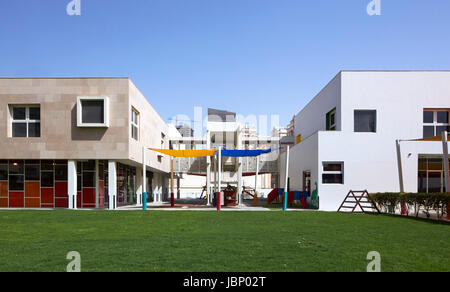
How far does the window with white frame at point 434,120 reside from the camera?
1830 centimetres

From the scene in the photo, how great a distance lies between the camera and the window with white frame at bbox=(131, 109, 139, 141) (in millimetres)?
18953

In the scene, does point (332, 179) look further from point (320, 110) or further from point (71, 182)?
point (71, 182)

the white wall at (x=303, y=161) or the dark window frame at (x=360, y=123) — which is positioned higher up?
the dark window frame at (x=360, y=123)

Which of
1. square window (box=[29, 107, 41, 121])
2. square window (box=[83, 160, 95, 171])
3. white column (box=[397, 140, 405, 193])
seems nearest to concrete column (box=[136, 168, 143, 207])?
square window (box=[83, 160, 95, 171])

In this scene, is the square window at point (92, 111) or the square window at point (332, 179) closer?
the square window at point (92, 111)

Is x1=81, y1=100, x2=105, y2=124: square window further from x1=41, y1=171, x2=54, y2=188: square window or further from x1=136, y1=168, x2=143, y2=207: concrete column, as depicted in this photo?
x1=136, y1=168, x2=143, y2=207: concrete column

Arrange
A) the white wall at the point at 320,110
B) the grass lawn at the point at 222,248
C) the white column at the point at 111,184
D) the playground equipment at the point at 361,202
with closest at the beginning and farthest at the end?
1. the grass lawn at the point at 222,248
2. the playground equipment at the point at 361,202
3. the white column at the point at 111,184
4. the white wall at the point at 320,110

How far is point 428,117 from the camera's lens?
60.2 feet

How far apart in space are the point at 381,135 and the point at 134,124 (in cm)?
1448

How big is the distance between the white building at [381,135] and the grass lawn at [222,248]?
8143mm

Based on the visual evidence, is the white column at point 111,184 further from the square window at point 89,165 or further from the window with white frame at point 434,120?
the window with white frame at point 434,120

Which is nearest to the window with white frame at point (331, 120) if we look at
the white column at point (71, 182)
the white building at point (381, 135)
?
the white building at point (381, 135)

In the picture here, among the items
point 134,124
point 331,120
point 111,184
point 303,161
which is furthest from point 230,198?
point 331,120

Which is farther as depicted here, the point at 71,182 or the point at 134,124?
the point at 134,124
